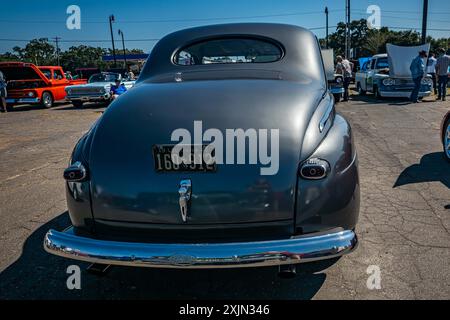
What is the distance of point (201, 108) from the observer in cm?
240

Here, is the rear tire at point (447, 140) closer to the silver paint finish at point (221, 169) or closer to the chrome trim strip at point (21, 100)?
the silver paint finish at point (221, 169)

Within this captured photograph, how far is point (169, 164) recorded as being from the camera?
218 cm

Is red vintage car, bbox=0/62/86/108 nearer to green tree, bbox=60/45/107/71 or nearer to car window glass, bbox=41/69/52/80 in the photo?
car window glass, bbox=41/69/52/80

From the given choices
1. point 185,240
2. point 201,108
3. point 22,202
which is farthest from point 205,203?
point 22,202

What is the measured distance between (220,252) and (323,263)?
123 centimetres

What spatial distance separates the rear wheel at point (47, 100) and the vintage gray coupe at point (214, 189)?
16.1 m

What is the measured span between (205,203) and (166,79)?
1.38 metres

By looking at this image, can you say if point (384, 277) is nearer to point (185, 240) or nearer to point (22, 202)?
point (185, 240)

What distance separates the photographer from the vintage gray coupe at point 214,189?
2051 mm

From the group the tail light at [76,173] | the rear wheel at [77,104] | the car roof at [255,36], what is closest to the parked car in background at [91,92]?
the rear wheel at [77,104]

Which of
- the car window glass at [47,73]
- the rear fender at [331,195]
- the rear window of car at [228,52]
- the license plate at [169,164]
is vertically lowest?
the rear fender at [331,195]

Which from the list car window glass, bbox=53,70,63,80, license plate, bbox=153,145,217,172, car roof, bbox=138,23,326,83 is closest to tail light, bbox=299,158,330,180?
license plate, bbox=153,145,217,172

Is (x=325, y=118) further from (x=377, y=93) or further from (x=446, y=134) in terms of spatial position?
(x=377, y=93)

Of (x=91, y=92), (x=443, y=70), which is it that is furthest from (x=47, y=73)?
(x=443, y=70)
